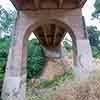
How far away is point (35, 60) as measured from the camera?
61.6 feet

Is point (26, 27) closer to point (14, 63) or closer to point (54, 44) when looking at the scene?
point (14, 63)

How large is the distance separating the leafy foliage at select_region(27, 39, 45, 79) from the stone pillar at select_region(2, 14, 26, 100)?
8.06m

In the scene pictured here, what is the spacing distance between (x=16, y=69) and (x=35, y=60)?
32.5 ft

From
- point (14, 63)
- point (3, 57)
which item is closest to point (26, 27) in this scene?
point (14, 63)

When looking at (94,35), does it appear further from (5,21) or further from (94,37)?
(5,21)

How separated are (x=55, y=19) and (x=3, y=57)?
9.63 metres

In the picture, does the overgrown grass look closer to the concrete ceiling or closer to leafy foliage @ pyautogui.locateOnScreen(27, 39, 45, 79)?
leafy foliage @ pyautogui.locateOnScreen(27, 39, 45, 79)

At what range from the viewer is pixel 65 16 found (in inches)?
367

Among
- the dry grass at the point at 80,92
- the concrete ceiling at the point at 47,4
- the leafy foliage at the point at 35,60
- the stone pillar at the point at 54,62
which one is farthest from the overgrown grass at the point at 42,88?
the concrete ceiling at the point at 47,4

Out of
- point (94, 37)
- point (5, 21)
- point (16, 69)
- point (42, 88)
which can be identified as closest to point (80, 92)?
point (16, 69)

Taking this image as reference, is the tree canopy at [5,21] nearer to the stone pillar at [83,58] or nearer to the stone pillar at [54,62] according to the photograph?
the stone pillar at [54,62]

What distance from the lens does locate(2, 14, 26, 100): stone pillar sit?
8.59 metres

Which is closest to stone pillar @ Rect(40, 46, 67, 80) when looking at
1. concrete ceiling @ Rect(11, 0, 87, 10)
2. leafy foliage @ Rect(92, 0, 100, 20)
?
leafy foliage @ Rect(92, 0, 100, 20)

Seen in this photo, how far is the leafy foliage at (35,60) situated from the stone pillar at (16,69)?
8057 mm
